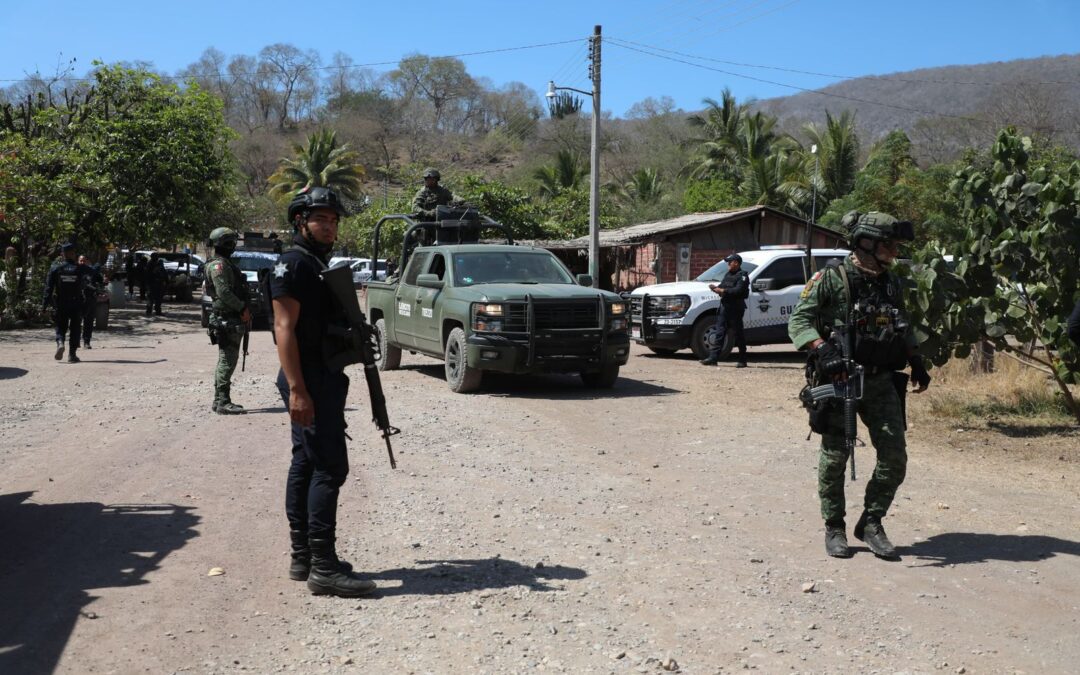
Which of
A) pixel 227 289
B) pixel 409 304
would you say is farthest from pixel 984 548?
pixel 409 304

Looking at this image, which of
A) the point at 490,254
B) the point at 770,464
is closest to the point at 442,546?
the point at 770,464

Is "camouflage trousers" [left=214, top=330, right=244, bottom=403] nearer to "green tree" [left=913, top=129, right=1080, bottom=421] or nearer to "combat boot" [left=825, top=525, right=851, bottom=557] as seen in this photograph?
"green tree" [left=913, top=129, right=1080, bottom=421]

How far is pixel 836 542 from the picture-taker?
570 cm

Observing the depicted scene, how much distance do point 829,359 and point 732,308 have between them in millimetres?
10330

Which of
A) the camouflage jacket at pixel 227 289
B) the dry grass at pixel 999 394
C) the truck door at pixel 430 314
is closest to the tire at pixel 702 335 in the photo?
the dry grass at pixel 999 394

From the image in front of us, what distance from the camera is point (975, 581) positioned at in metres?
5.30

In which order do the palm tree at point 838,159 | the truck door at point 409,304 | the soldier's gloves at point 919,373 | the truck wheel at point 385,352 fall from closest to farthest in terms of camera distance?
the soldier's gloves at point 919,373 → the truck door at point 409,304 → the truck wheel at point 385,352 → the palm tree at point 838,159

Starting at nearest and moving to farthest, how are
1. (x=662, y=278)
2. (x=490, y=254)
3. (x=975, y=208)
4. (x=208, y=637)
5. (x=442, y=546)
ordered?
(x=208, y=637), (x=442, y=546), (x=975, y=208), (x=490, y=254), (x=662, y=278)

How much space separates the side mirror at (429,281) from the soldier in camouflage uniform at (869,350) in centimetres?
768

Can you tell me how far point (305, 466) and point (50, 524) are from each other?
2.17 m

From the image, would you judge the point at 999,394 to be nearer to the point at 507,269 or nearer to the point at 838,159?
the point at 507,269

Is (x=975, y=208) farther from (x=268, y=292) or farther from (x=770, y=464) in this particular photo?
(x=268, y=292)

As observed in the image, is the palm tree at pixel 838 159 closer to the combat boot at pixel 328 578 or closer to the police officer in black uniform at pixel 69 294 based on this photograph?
the police officer in black uniform at pixel 69 294

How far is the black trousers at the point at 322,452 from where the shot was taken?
16.1 feet
